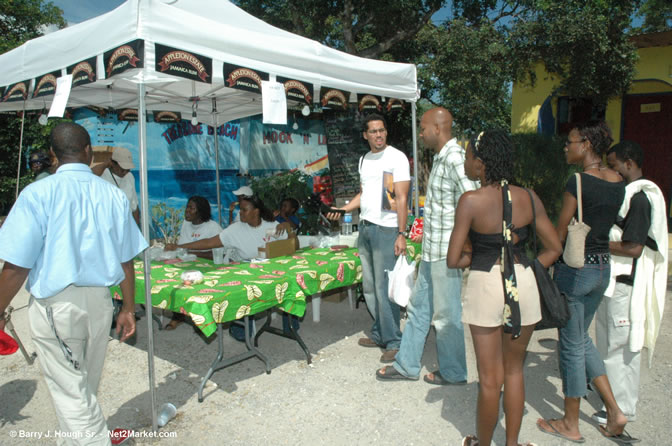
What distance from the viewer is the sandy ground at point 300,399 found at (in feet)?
9.37

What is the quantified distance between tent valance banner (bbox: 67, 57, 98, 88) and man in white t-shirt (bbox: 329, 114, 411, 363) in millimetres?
2024

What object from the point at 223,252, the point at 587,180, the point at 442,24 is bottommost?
the point at 223,252

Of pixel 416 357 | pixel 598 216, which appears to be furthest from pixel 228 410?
pixel 598 216

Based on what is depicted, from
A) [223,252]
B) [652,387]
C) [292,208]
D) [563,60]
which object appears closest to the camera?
[652,387]

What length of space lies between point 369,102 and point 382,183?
126 cm

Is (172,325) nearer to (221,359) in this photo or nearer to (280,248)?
(221,359)

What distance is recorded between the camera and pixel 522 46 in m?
9.27

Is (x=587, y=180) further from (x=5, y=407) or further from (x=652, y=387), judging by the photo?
(x=5, y=407)

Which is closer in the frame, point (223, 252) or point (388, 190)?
point (388, 190)

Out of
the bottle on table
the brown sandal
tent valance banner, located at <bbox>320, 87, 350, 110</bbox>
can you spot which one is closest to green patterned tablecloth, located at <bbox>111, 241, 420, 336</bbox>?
the bottle on table

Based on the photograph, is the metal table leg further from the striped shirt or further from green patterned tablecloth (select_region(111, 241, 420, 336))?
the striped shirt

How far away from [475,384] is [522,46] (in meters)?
7.88

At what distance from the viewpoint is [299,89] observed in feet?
12.7

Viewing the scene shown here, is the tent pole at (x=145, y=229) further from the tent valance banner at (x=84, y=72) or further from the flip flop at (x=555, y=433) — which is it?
the flip flop at (x=555, y=433)
